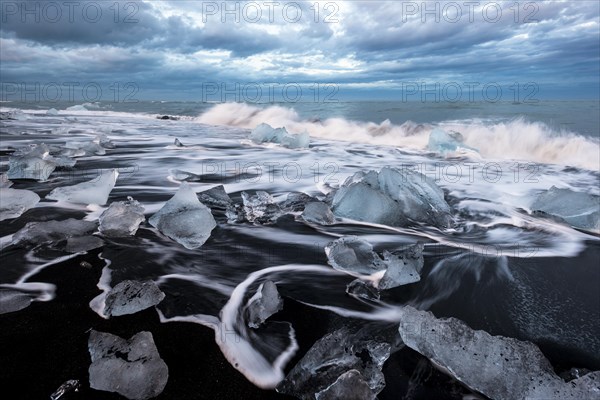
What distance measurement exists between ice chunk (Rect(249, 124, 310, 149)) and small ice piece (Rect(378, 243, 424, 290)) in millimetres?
7102

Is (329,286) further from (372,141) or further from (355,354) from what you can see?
(372,141)

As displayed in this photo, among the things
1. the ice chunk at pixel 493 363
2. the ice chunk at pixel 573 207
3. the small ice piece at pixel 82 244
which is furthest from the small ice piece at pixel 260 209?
the ice chunk at pixel 573 207

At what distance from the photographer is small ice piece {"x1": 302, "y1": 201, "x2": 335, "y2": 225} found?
338cm

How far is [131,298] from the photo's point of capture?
74.2 inches

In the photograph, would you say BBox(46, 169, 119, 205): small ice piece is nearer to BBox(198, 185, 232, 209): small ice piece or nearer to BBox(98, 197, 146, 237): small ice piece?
BBox(98, 197, 146, 237): small ice piece

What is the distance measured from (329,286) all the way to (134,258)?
4.37 feet

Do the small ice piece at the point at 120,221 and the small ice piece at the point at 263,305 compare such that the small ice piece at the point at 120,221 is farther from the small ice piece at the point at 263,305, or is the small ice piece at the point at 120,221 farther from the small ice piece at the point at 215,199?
the small ice piece at the point at 263,305

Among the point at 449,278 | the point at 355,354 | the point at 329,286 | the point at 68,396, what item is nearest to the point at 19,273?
the point at 68,396

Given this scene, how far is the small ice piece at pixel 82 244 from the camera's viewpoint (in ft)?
8.16

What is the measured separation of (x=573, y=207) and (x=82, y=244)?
444 centimetres

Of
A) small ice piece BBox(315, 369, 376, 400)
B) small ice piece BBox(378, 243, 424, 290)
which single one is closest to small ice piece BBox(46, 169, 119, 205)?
small ice piece BBox(378, 243, 424, 290)

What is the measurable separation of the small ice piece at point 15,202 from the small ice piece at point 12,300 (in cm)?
142

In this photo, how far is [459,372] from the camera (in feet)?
4.83

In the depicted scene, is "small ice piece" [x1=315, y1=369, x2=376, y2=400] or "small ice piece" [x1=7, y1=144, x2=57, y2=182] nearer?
"small ice piece" [x1=315, y1=369, x2=376, y2=400]
